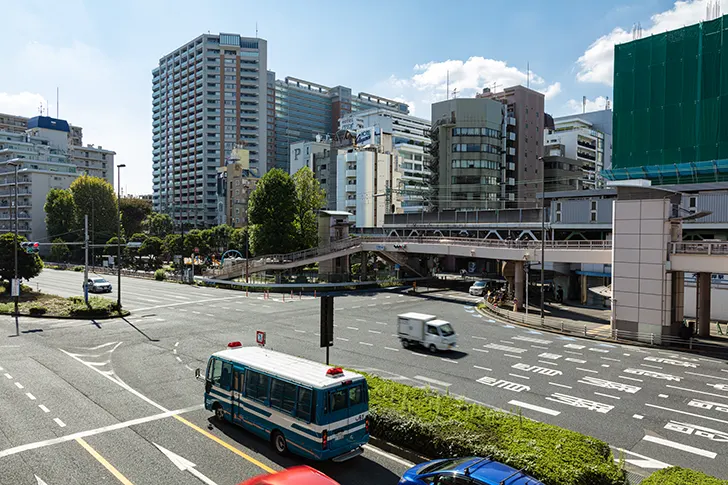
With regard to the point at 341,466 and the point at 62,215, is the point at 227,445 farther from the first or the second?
the point at 62,215

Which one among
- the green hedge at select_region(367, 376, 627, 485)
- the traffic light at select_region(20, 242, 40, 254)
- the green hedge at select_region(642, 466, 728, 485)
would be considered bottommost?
the green hedge at select_region(367, 376, 627, 485)

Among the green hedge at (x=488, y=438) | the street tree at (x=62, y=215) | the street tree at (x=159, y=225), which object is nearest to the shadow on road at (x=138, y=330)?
the green hedge at (x=488, y=438)

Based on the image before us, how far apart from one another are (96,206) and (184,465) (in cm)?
9518

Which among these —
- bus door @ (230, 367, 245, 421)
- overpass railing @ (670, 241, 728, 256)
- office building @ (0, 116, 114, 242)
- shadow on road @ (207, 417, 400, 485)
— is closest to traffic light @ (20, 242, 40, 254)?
bus door @ (230, 367, 245, 421)

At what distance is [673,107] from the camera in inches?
2047

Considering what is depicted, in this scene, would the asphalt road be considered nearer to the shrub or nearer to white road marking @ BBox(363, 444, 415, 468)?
white road marking @ BBox(363, 444, 415, 468)

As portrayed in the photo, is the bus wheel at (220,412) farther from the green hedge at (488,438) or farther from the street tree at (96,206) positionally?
the street tree at (96,206)

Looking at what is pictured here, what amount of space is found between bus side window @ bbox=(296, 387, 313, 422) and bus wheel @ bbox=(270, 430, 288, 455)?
1.09 metres

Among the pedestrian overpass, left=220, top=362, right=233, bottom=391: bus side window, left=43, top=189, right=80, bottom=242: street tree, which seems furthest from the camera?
left=43, top=189, right=80, bottom=242: street tree

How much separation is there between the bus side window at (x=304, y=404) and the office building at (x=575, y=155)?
92080mm

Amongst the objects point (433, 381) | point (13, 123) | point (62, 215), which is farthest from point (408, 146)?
point (13, 123)

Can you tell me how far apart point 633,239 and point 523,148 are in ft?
245

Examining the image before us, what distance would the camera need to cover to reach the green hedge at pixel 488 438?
396 inches

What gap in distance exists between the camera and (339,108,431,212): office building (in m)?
103
